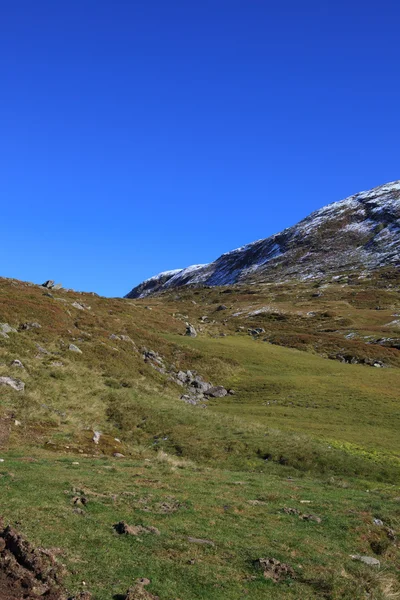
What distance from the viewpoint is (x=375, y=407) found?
49750mm

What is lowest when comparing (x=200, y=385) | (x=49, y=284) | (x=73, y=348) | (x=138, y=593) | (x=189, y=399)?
(x=189, y=399)

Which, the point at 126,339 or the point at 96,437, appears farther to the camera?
the point at 126,339

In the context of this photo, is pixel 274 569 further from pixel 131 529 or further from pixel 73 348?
pixel 73 348

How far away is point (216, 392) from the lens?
5628 centimetres

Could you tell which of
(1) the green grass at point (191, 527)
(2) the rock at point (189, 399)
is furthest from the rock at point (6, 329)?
(1) the green grass at point (191, 527)

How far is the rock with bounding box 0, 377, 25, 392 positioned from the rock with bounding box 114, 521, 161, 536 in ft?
79.3

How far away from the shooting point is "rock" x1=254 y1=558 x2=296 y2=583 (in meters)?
13.4

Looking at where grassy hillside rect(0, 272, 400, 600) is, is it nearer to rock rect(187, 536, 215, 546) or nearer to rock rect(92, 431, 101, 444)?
rock rect(187, 536, 215, 546)

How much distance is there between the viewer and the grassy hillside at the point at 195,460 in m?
13.5

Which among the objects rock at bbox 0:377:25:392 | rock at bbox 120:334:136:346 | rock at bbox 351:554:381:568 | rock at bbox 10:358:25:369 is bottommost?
rock at bbox 351:554:381:568

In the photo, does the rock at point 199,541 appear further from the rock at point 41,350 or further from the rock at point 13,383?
the rock at point 41,350

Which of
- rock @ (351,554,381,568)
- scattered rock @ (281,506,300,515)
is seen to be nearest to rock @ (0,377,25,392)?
scattered rock @ (281,506,300,515)

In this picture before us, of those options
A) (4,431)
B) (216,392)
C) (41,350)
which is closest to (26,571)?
(4,431)

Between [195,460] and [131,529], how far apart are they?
17.5 metres
